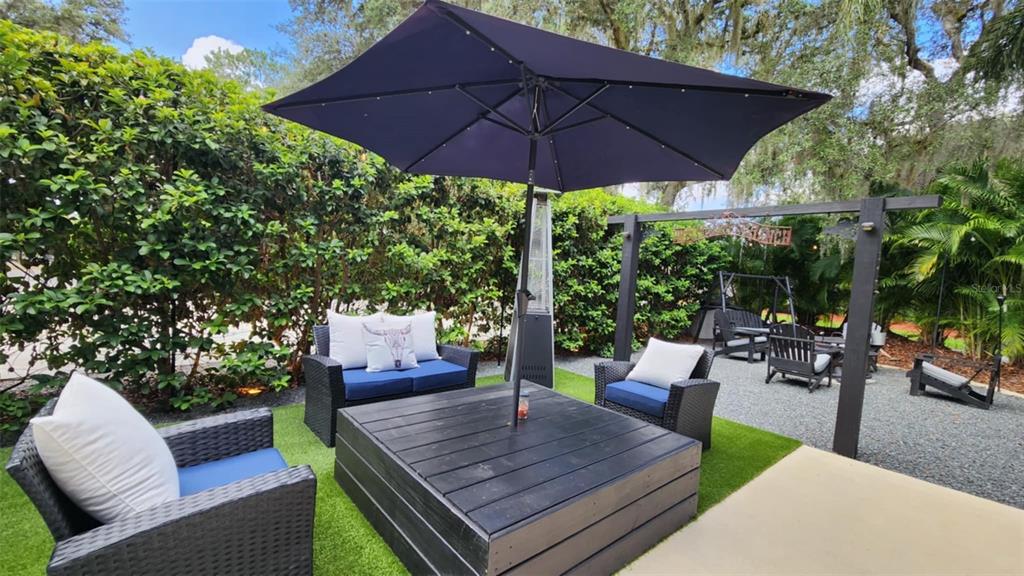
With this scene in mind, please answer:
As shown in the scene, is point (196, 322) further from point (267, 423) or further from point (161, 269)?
point (267, 423)

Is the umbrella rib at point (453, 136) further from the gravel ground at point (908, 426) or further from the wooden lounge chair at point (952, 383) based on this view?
the wooden lounge chair at point (952, 383)

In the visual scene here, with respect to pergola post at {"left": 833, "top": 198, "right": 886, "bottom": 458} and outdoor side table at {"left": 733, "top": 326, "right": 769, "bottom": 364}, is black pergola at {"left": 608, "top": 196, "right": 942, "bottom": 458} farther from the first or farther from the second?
outdoor side table at {"left": 733, "top": 326, "right": 769, "bottom": 364}

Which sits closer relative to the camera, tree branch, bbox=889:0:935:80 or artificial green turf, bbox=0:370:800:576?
artificial green turf, bbox=0:370:800:576

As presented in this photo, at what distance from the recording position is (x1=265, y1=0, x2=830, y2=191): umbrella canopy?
5.41ft

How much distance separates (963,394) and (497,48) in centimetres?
684

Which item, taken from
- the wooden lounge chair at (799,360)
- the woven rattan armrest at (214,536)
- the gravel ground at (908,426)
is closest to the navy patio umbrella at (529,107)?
the woven rattan armrest at (214,536)

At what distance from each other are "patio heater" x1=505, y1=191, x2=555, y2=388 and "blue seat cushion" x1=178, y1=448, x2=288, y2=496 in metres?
3.04

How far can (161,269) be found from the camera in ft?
10.6

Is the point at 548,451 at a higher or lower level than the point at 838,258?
lower

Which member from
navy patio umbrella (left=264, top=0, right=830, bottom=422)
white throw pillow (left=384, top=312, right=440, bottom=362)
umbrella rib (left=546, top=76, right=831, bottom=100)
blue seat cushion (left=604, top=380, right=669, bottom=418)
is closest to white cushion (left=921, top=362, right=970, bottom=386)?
blue seat cushion (left=604, top=380, right=669, bottom=418)

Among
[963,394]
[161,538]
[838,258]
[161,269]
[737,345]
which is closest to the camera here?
[161,538]

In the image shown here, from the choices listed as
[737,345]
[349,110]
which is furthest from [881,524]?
[737,345]

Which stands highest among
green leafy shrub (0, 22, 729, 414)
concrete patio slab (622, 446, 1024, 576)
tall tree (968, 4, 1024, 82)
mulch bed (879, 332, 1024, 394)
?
tall tree (968, 4, 1024, 82)

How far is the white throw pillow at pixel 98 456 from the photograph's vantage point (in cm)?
127
